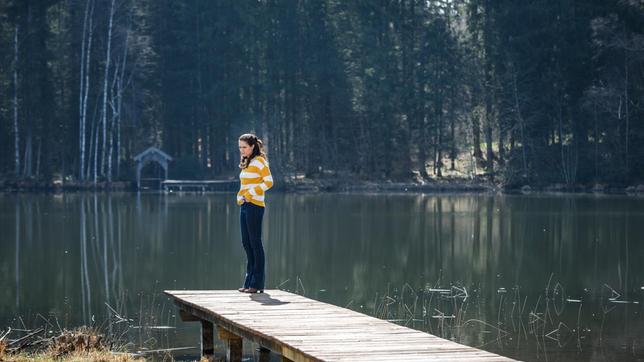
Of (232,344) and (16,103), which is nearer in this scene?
(232,344)

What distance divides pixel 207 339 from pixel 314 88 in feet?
170

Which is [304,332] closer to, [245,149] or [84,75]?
[245,149]

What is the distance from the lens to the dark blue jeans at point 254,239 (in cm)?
1206

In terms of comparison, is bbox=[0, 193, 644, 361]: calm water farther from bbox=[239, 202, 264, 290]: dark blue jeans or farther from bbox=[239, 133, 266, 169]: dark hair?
bbox=[239, 133, 266, 169]: dark hair

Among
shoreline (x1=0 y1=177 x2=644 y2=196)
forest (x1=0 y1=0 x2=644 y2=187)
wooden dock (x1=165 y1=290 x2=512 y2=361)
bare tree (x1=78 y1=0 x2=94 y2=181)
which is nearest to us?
wooden dock (x1=165 y1=290 x2=512 y2=361)

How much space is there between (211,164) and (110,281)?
4468 cm

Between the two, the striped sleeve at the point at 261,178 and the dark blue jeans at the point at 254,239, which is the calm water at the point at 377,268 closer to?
the dark blue jeans at the point at 254,239

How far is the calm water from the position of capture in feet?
47.5

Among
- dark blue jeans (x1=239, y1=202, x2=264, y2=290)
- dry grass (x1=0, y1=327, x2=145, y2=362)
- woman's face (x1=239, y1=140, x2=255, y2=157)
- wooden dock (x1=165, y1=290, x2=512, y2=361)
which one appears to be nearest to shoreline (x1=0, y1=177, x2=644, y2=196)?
dark blue jeans (x1=239, y1=202, x2=264, y2=290)

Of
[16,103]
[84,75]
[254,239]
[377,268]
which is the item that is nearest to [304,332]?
[254,239]

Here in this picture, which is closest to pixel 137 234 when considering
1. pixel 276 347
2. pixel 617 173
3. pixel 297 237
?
pixel 297 237

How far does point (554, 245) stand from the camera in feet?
83.8

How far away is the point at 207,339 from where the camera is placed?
39.0ft

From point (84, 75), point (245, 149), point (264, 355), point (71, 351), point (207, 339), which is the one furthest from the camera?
point (84, 75)
